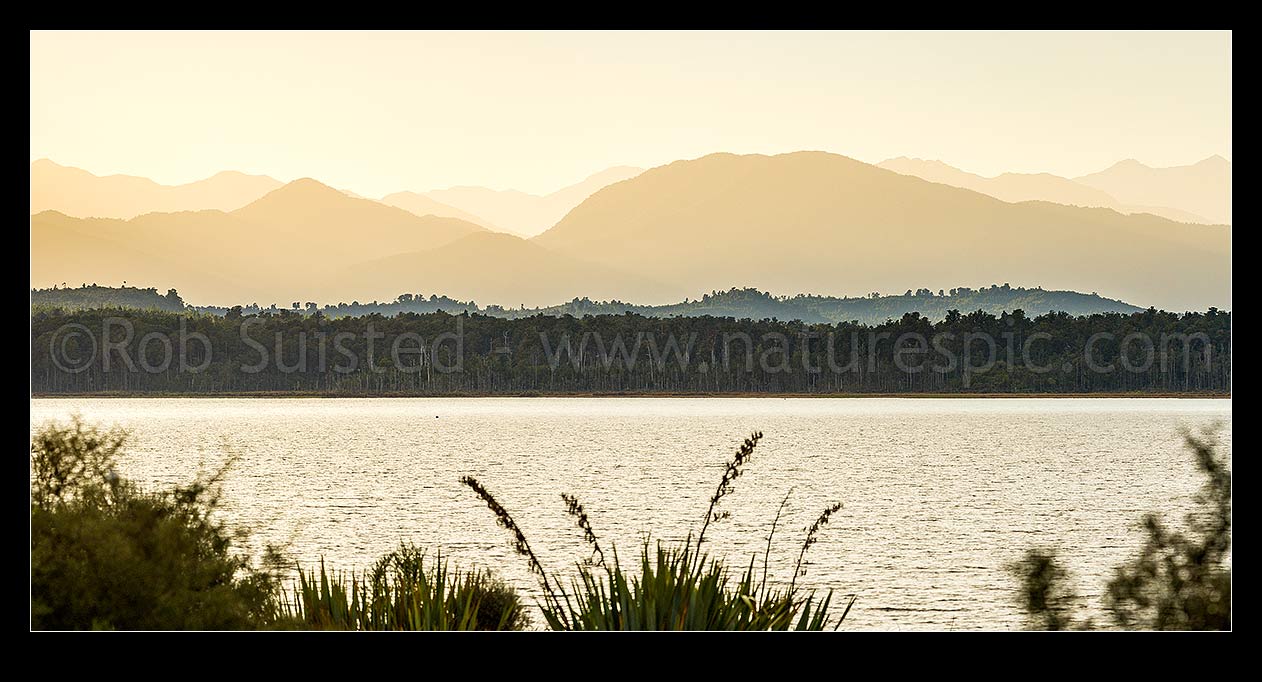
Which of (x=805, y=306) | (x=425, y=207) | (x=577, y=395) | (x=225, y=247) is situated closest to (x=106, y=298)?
(x=225, y=247)

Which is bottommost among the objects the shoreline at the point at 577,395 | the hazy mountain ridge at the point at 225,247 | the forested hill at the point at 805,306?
the shoreline at the point at 577,395

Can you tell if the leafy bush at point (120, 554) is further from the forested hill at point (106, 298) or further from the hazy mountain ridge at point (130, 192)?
the hazy mountain ridge at point (130, 192)

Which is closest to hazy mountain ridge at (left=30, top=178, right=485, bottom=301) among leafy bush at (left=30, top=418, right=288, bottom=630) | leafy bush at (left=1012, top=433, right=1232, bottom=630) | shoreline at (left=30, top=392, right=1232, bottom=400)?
shoreline at (left=30, top=392, right=1232, bottom=400)

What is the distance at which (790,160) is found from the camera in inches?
6063

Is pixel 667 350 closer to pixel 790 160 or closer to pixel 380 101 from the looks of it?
pixel 790 160

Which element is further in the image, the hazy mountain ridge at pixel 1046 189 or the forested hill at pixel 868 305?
the hazy mountain ridge at pixel 1046 189

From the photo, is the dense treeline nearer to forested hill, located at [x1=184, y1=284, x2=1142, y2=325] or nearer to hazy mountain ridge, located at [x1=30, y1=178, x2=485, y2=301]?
forested hill, located at [x1=184, y1=284, x2=1142, y2=325]

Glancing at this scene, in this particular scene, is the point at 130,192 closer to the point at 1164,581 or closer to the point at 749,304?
the point at 749,304

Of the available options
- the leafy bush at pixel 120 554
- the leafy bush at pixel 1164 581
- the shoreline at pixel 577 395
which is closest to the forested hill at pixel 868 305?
the shoreline at pixel 577 395

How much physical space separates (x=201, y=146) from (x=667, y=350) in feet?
293

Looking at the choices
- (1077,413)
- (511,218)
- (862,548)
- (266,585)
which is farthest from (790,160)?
(266,585)

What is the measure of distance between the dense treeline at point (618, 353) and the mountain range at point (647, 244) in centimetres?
432

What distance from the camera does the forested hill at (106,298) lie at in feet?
418
